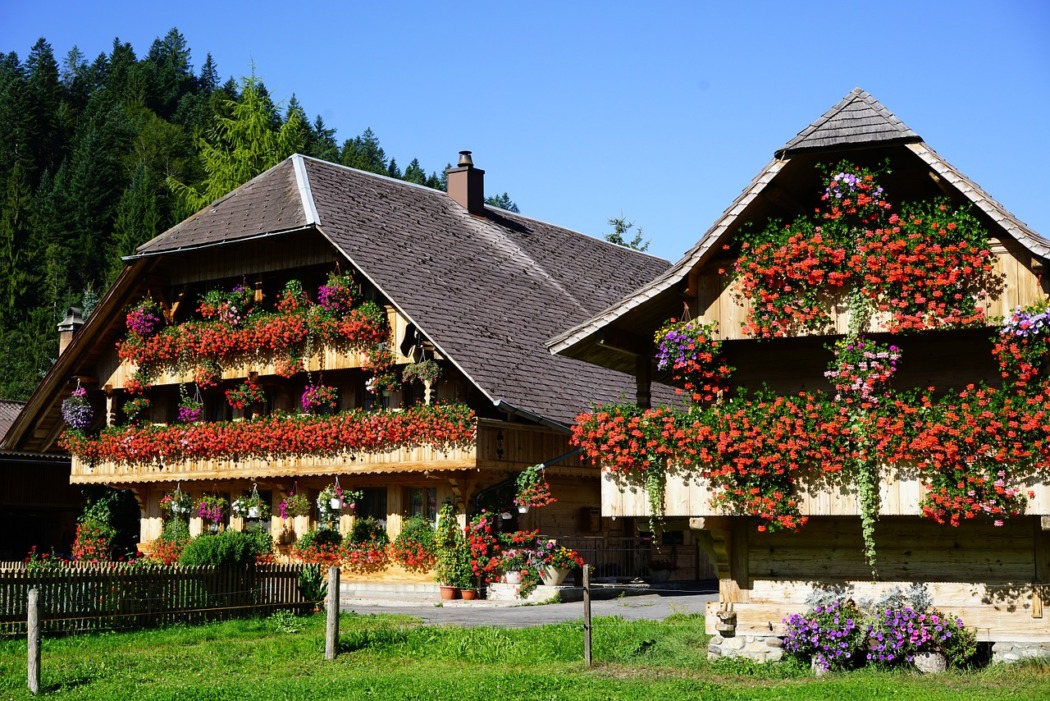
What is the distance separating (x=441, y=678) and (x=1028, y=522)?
296 inches

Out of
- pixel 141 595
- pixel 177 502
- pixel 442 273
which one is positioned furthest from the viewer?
pixel 177 502

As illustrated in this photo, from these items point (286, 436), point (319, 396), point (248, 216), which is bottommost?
point (286, 436)

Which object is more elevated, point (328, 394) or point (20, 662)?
point (328, 394)

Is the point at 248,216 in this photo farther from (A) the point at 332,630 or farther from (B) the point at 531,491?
(A) the point at 332,630

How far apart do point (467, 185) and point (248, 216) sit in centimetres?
767

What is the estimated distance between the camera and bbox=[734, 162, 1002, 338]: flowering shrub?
56.1 ft

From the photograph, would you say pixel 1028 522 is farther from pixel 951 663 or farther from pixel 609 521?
pixel 609 521

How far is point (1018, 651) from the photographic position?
17.0 meters

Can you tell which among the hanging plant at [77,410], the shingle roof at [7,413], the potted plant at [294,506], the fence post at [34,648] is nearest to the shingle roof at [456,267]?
the hanging plant at [77,410]

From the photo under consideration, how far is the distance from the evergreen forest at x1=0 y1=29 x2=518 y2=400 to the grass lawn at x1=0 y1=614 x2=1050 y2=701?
38417 millimetres

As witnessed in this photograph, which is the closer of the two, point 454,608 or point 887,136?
point 887,136

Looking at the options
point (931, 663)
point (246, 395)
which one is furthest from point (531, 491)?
point (931, 663)

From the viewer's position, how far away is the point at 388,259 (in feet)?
102

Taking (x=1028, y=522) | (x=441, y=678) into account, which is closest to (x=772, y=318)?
(x=1028, y=522)
